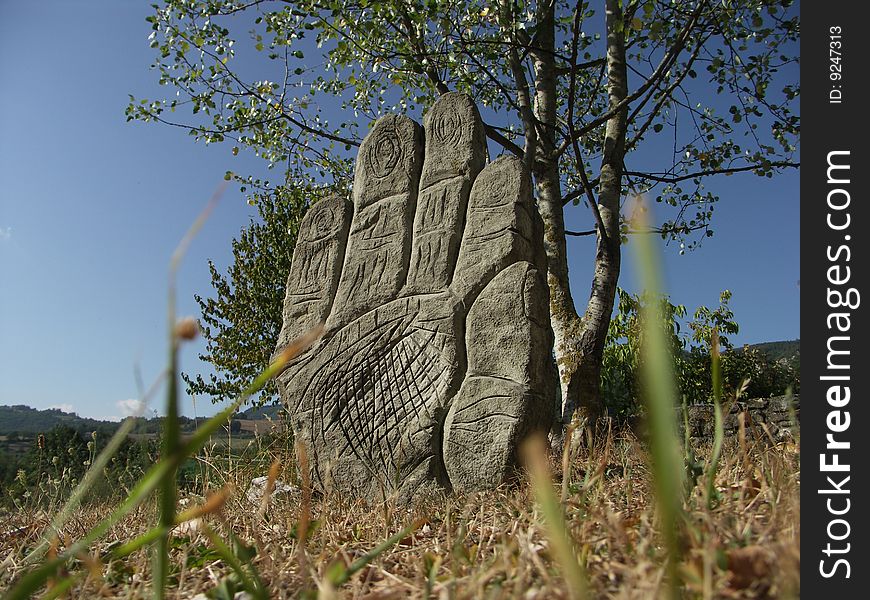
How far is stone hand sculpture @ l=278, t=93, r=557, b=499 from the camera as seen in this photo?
3.29 m

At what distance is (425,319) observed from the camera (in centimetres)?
355

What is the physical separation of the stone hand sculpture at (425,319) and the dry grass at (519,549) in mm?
657

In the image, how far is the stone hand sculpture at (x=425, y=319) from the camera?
10.8 ft

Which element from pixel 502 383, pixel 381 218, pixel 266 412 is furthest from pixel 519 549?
pixel 266 412

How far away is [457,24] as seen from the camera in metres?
6.34

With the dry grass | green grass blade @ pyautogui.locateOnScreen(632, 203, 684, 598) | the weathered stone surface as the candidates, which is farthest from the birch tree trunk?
green grass blade @ pyautogui.locateOnScreen(632, 203, 684, 598)

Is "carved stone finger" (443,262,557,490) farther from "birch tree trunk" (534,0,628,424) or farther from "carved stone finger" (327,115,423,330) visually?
"birch tree trunk" (534,0,628,424)

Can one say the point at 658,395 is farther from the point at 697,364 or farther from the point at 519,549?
the point at 697,364

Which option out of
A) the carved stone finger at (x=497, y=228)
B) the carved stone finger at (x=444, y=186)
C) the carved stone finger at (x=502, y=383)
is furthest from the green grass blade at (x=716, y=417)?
the carved stone finger at (x=444, y=186)

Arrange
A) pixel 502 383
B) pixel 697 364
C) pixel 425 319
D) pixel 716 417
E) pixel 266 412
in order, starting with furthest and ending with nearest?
pixel 697 364, pixel 266 412, pixel 425 319, pixel 502 383, pixel 716 417

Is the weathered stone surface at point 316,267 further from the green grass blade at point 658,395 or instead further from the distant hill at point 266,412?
the green grass blade at point 658,395

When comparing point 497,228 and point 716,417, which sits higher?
point 497,228

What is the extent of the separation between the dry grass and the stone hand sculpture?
66 centimetres

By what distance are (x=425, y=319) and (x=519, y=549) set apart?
212 cm
